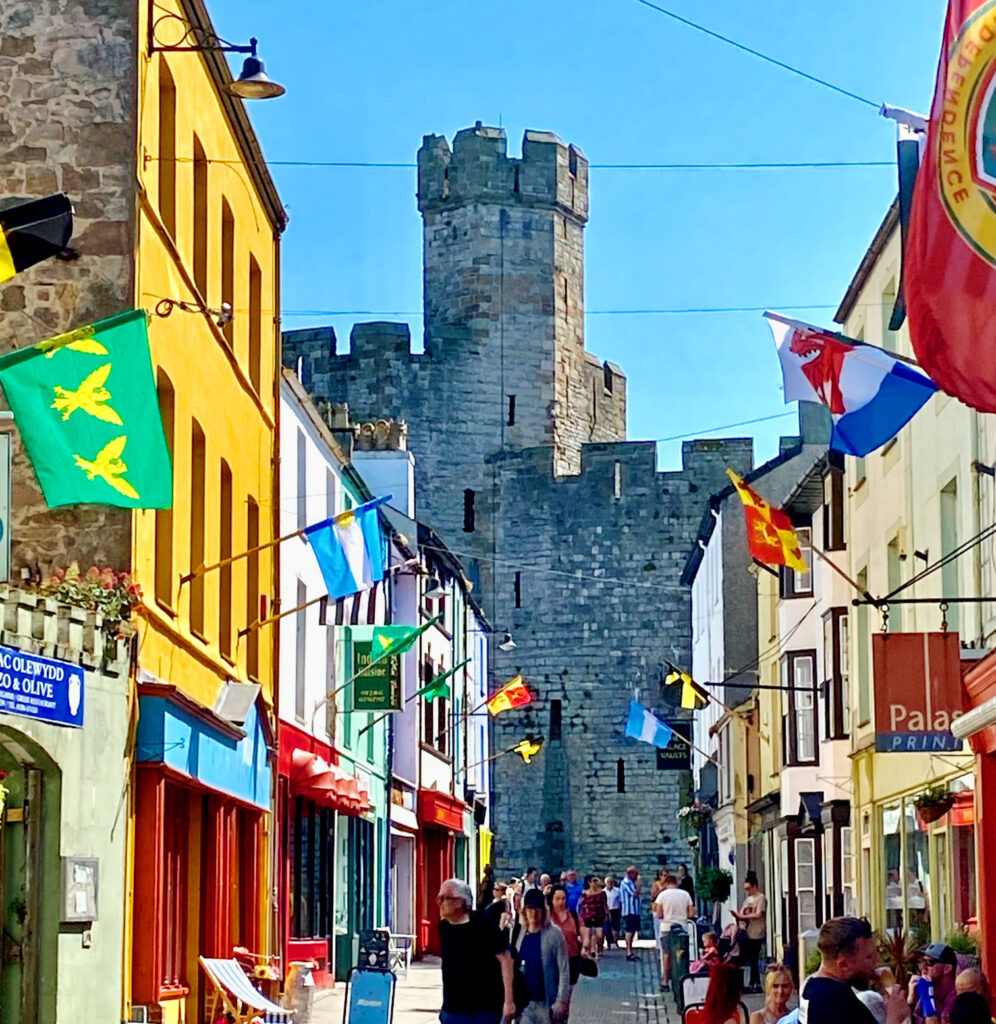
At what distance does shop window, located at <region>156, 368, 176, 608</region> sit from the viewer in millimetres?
17078

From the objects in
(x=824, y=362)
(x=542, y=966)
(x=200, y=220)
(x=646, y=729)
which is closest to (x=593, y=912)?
(x=646, y=729)

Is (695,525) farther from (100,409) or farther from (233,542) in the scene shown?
(100,409)

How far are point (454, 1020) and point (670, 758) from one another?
1595 inches

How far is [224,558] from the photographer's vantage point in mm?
20672

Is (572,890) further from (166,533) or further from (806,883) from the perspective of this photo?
(166,533)

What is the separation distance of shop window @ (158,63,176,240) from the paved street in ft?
27.3

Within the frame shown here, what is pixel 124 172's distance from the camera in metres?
15.9

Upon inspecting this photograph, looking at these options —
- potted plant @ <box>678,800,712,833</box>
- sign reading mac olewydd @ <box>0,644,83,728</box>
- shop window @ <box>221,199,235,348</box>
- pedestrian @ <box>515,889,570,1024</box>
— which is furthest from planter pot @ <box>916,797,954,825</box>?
potted plant @ <box>678,800,712,833</box>

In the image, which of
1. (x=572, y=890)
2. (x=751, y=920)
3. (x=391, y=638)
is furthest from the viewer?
(x=572, y=890)

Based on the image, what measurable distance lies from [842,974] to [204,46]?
11077 millimetres

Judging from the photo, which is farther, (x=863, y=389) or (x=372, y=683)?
(x=372, y=683)

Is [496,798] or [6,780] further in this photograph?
[496,798]

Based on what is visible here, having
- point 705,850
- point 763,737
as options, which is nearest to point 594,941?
point 763,737

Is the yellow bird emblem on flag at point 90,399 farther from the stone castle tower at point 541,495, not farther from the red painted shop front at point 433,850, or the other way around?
the stone castle tower at point 541,495
